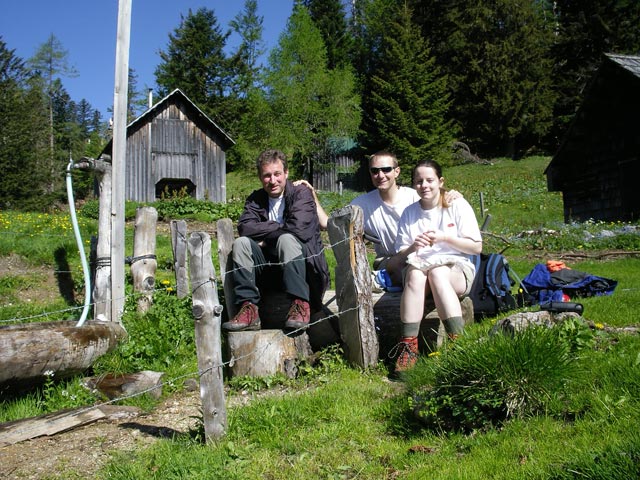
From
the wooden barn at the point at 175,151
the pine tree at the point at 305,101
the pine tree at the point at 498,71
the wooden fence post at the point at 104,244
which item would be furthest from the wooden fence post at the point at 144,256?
the pine tree at the point at 498,71

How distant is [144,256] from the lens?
681 cm

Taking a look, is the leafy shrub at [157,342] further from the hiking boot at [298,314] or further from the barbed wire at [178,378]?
the hiking boot at [298,314]

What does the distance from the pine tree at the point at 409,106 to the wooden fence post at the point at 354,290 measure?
3281 centimetres

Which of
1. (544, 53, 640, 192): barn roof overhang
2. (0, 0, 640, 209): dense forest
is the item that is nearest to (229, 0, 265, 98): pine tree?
(0, 0, 640, 209): dense forest

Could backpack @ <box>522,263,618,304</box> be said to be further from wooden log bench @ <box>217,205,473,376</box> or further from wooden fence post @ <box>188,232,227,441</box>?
wooden fence post @ <box>188,232,227,441</box>

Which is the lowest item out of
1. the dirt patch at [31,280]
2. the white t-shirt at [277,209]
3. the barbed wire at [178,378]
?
the barbed wire at [178,378]

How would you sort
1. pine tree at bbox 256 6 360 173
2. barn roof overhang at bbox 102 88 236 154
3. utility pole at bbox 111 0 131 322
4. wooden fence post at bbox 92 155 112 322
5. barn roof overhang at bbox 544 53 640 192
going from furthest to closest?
pine tree at bbox 256 6 360 173 → barn roof overhang at bbox 102 88 236 154 → barn roof overhang at bbox 544 53 640 192 → wooden fence post at bbox 92 155 112 322 → utility pole at bbox 111 0 131 322

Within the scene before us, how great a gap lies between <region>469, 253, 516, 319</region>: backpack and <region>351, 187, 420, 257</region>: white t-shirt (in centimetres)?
79

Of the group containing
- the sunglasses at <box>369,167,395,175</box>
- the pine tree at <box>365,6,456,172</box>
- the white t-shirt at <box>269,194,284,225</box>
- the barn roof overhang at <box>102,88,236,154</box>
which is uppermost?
the pine tree at <box>365,6,456,172</box>

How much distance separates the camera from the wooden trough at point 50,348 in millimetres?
4391

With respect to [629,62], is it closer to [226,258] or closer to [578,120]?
[578,120]

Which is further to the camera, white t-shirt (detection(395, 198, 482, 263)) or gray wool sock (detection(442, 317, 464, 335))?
white t-shirt (detection(395, 198, 482, 263))

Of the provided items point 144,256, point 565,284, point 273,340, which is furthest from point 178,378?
point 565,284

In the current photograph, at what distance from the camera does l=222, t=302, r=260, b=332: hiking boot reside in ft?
16.7
